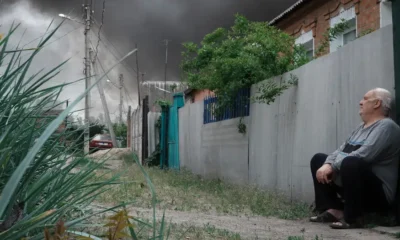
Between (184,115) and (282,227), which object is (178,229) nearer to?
(282,227)

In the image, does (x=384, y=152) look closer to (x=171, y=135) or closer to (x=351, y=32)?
(x=351, y=32)

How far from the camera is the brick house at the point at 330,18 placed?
1033 cm

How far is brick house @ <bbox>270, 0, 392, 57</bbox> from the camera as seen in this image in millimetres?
10328

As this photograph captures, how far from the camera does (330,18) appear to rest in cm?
1248

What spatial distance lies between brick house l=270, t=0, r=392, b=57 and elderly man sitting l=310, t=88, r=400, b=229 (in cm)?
475

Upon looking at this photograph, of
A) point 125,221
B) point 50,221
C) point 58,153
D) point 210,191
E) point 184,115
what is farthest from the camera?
point 184,115

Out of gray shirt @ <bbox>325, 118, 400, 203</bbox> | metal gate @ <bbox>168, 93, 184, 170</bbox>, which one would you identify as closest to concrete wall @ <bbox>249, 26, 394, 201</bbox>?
gray shirt @ <bbox>325, 118, 400, 203</bbox>

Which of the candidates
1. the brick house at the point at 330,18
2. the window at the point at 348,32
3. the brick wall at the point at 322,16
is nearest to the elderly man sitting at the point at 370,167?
the brick house at the point at 330,18

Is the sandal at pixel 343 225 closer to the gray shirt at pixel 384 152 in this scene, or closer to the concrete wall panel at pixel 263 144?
the gray shirt at pixel 384 152

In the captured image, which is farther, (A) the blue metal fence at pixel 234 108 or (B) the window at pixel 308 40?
(B) the window at pixel 308 40

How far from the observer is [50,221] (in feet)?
5.71

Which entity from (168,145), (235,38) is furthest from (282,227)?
(168,145)

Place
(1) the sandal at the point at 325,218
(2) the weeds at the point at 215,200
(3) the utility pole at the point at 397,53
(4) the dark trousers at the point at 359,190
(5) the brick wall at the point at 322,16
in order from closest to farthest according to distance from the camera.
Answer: (4) the dark trousers at the point at 359,190 < (3) the utility pole at the point at 397,53 < (1) the sandal at the point at 325,218 < (2) the weeds at the point at 215,200 < (5) the brick wall at the point at 322,16

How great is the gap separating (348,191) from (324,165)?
1.30 feet
